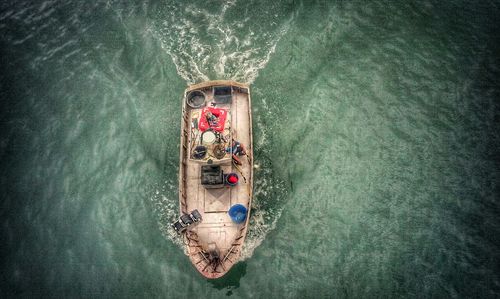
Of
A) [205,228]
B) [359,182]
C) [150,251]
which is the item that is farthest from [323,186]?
[150,251]

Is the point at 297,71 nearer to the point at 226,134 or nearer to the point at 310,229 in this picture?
the point at 226,134

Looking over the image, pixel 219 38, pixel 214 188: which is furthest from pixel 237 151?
pixel 219 38

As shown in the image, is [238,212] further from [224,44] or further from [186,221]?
[224,44]

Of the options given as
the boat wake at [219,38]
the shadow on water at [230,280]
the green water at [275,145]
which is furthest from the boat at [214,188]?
the boat wake at [219,38]

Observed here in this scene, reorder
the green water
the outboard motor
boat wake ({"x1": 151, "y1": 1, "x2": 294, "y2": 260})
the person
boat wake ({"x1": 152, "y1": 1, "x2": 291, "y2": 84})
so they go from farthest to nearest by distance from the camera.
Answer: boat wake ({"x1": 152, "y1": 1, "x2": 291, "y2": 84}) < boat wake ({"x1": 151, "y1": 1, "x2": 294, "y2": 260}) < the person < the green water < the outboard motor

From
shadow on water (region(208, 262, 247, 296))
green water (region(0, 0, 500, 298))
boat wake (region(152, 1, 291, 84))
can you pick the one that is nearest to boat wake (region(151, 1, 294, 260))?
boat wake (region(152, 1, 291, 84))

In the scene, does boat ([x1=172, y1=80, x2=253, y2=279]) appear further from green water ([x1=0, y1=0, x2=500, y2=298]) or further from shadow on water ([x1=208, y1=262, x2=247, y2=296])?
green water ([x1=0, y1=0, x2=500, y2=298])

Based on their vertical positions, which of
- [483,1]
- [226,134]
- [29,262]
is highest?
[483,1]

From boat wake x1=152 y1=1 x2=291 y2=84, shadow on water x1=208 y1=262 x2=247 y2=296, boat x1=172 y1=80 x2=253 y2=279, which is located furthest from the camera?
boat wake x1=152 y1=1 x2=291 y2=84
